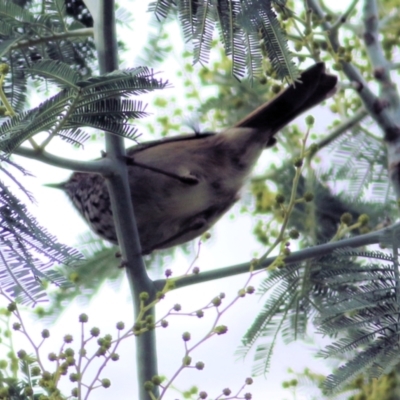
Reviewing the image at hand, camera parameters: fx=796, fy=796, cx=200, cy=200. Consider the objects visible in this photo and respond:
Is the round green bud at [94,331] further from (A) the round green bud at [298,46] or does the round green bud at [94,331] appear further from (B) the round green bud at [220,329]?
(A) the round green bud at [298,46]

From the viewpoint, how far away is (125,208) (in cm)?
255

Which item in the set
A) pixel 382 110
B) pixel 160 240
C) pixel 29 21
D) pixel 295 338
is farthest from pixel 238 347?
pixel 29 21

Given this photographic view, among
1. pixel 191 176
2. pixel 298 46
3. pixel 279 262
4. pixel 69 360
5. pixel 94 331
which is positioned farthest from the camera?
pixel 191 176

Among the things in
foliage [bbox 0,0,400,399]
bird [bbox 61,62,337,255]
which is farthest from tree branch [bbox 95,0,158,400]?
bird [bbox 61,62,337,255]

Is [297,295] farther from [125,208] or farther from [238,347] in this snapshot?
[125,208]

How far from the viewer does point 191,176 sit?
11.7 ft

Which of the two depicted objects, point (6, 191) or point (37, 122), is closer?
point (37, 122)

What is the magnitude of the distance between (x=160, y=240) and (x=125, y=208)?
110cm

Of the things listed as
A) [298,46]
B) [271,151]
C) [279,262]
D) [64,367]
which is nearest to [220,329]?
[279,262]

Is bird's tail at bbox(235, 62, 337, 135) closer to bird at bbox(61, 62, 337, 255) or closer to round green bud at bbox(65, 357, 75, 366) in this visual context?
bird at bbox(61, 62, 337, 255)

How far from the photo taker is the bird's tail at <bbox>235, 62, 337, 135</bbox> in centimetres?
359

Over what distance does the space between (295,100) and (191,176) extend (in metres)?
0.64

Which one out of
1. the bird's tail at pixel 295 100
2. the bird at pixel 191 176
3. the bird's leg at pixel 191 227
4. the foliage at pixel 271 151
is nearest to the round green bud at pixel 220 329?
the foliage at pixel 271 151

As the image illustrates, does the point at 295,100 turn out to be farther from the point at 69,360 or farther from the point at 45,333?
the point at 69,360
